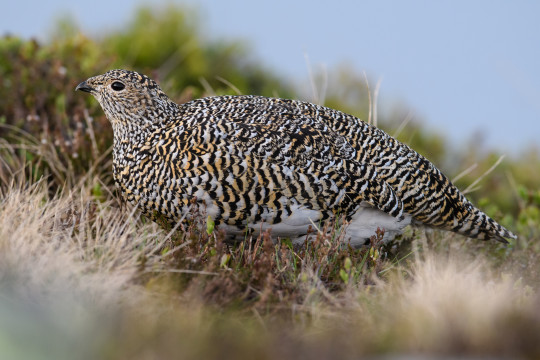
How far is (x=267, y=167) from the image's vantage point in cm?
446

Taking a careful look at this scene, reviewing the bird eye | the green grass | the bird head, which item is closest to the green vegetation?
the green grass

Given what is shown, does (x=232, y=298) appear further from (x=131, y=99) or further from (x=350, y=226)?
(x=131, y=99)

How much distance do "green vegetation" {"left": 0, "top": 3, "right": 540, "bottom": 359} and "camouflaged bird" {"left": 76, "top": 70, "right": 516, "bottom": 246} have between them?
7.9 inches

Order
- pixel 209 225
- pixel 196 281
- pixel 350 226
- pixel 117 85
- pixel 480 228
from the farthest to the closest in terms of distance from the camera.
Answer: pixel 480 228, pixel 117 85, pixel 350 226, pixel 209 225, pixel 196 281

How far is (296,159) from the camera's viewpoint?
4.54 meters

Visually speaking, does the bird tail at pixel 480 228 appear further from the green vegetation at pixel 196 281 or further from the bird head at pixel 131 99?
the bird head at pixel 131 99

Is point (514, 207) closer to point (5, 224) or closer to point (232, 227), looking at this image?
point (232, 227)

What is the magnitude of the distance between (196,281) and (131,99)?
1.60 m

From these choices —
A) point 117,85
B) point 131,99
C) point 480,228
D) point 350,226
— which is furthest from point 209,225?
point 480,228

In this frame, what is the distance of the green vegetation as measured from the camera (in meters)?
2.69

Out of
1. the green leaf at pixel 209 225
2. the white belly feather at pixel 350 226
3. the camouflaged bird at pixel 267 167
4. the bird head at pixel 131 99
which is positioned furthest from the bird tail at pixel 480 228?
the bird head at pixel 131 99

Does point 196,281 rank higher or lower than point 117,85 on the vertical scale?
lower

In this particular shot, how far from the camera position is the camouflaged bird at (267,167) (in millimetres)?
4441

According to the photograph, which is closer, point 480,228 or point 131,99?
point 131,99
